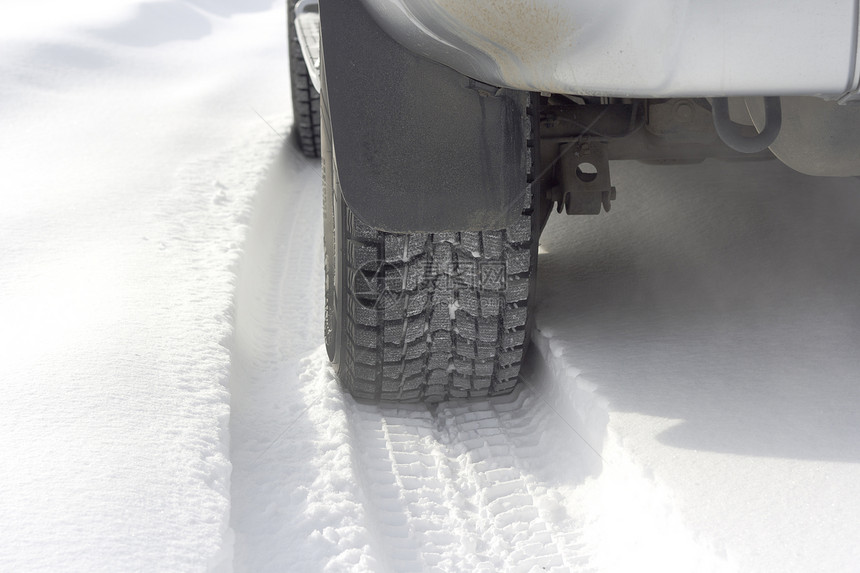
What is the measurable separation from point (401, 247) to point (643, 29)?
651mm

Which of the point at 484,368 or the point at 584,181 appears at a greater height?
the point at 584,181

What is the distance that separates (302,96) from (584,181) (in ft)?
6.36

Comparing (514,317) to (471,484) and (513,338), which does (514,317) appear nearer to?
(513,338)

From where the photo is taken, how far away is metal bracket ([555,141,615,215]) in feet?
5.74

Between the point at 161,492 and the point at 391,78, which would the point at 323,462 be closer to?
the point at 161,492

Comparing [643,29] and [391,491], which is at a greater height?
[643,29]

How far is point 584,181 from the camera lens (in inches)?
70.3

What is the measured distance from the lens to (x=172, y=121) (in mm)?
3445

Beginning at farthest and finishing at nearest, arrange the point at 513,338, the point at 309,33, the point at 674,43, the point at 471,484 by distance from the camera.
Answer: the point at 309,33 < the point at 513,338 < the point at 471,484 < the point at 674,43

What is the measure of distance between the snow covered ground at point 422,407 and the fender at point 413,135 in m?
0.47

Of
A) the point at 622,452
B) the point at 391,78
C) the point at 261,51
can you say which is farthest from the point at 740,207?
the point at 261,51

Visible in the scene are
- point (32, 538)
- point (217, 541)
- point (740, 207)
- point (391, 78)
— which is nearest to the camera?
point (32, 538)

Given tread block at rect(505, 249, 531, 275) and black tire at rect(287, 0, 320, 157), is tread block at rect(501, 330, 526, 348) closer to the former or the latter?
tread block at rect(505, 249, 531, 275)

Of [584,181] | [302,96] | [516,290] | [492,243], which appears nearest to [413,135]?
[492,243]
